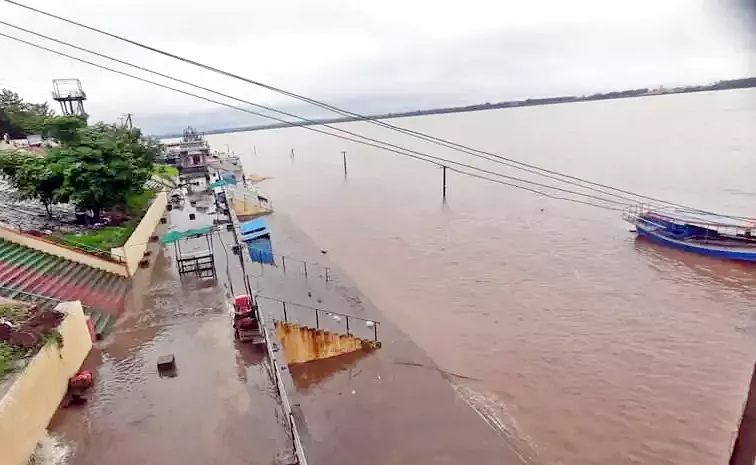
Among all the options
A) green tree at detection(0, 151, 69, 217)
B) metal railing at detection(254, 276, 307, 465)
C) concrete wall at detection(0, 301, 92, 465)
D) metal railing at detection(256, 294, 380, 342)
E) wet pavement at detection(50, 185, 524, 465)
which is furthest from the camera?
green tree at detection(0, 151, 69, 217)

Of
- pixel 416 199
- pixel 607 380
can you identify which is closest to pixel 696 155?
pixel 416 199

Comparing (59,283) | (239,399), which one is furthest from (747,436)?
(59,283)

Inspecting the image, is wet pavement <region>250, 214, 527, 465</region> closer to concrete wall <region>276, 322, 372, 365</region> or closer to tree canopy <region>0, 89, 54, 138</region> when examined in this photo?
concrete wall <region>276, 322, 372, 365</region>

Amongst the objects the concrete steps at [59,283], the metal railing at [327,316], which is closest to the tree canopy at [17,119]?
the concrete steps at [59,283]

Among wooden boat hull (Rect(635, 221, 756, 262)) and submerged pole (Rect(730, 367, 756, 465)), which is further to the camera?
wooden boat hull (Rect(635, 221, 756, 262))

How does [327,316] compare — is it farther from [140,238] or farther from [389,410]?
[140,238]

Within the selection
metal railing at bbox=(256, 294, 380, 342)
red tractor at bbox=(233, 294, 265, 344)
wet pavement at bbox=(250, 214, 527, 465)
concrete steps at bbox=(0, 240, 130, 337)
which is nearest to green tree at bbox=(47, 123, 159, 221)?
concrete steps at bbox=(0, 240, 130, 337)

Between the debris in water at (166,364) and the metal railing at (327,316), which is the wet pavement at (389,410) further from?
the debris in water at (166,364)
